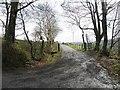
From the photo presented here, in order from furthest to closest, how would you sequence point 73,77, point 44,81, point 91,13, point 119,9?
point 91,13, point 119,9, point 73,77, point 44,81

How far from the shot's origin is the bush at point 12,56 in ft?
49.4

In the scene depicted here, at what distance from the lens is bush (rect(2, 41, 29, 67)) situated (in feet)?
49.4

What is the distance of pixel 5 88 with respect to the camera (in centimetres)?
904

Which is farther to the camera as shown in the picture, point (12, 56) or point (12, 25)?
point (12, 25)

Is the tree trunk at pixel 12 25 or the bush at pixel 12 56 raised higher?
the tree trunk at pixel 12 25

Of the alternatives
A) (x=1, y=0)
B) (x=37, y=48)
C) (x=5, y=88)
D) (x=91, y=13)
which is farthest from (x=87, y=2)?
(x=5, y=88)

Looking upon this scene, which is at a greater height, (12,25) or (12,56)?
(12,25)

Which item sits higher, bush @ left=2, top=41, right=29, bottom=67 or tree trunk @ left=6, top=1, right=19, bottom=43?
tree trunk @ left=6, top=1, right=19, bottom=43

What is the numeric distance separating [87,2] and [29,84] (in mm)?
23859

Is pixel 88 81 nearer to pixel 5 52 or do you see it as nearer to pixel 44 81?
pixel 44 81

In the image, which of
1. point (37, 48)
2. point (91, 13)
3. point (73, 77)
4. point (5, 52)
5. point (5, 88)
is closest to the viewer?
point (5, 88)

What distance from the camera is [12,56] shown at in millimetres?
15375

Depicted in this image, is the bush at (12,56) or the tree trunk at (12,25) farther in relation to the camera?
the tree trunk at (12,25)

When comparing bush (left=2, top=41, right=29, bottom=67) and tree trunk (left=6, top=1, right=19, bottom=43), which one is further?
tree trunk (left=6, top=1, right=19, bottom=43)
